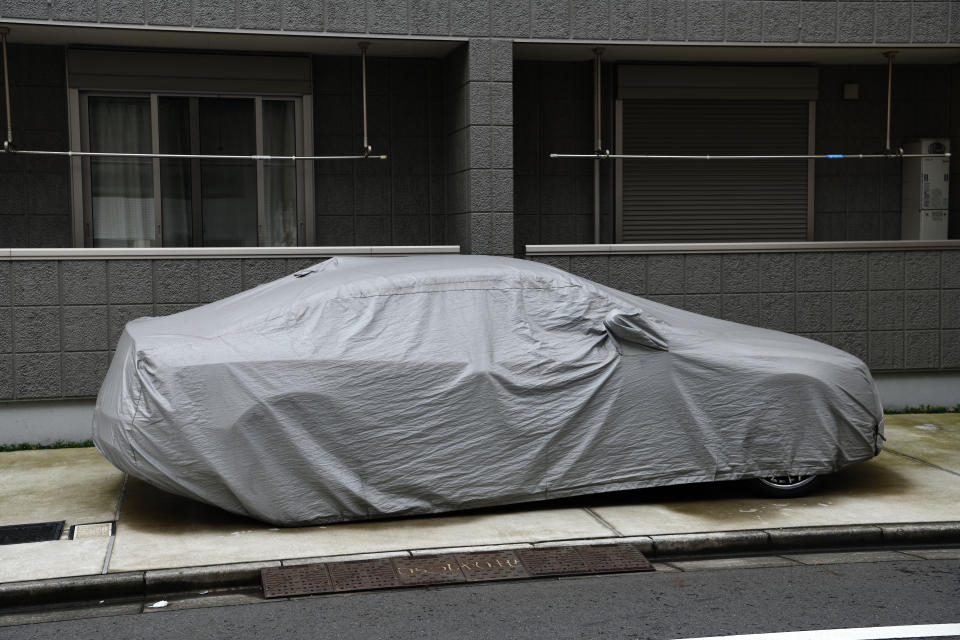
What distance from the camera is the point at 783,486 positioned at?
6.79 m

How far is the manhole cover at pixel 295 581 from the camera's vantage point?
5.14m

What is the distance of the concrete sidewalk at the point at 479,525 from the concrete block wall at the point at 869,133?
174 inches

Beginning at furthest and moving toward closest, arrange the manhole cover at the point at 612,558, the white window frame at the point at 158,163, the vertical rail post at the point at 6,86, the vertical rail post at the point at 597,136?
1. the vertical rail post at the point at 597,136
2. the white window frame at the point at 158,163
3. the vertical rail post at the point at 6,86
4. the manhole cover at the point at 612,558

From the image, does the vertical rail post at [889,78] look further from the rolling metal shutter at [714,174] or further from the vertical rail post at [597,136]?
the vertical rail post at [597,136]

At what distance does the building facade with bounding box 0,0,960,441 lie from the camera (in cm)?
891

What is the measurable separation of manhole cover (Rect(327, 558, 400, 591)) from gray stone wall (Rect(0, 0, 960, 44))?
5301mm

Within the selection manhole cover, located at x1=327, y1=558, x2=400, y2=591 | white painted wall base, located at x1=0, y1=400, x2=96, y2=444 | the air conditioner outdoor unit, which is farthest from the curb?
the air conditioner outdoor unit

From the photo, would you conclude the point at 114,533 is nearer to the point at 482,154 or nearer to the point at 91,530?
the point at 91,530

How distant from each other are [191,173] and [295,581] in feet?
19.0

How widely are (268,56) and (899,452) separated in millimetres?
6598

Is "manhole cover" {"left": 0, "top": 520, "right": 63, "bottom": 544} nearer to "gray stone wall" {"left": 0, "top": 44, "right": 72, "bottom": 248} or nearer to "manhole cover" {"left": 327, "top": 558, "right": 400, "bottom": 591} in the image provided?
"manhole cover" {"left": 327, "top": 558, "right": 400, "bottom": 591}

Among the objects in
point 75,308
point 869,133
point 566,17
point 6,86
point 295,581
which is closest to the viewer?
point 295,581

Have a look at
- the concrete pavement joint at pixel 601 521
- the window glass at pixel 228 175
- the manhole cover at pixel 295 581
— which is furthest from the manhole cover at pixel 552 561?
the window glass at pixel 228 175

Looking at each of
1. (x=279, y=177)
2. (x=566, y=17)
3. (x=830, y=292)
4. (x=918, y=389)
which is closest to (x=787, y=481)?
(x=830, y=292)
